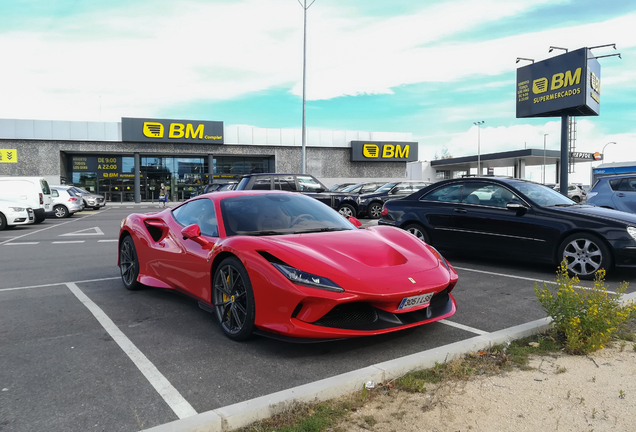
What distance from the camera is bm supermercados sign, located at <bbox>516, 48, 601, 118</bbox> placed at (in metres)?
22.4

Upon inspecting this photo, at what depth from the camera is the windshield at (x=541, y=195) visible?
7344 mm

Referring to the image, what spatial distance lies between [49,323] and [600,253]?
6.57m

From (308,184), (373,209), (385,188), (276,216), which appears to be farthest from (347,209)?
(276,216)

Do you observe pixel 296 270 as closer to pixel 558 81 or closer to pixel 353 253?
pixel 353 253

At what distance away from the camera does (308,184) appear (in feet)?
53.6

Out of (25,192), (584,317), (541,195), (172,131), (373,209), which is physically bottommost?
(584,317)

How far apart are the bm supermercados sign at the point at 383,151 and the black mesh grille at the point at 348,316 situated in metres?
41.6

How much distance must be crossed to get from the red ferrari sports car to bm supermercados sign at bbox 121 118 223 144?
3616 centimetres

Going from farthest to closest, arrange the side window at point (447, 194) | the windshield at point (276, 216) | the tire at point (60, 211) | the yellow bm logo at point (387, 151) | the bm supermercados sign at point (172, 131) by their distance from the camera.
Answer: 1. the yellow bm logo at point (387, 151)
2. the bm supermercados sign at point (172, 131)
3. the tire at point (60, 211)
4. the side window at point (447, 194)
5. the windshield at point (276, 216)

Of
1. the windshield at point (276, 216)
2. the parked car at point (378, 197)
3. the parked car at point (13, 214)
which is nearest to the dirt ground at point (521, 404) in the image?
the windshield at point (276, 216)

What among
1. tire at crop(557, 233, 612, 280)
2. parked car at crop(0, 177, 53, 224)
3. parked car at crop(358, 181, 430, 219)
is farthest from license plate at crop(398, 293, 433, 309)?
parked car at crop(0, 177, 53, 224)

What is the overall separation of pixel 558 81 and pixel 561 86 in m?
0.30

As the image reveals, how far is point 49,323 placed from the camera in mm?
4812

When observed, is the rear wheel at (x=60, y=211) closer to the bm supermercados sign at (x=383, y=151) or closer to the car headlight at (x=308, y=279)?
the car headlight at (x=308, y=279)
